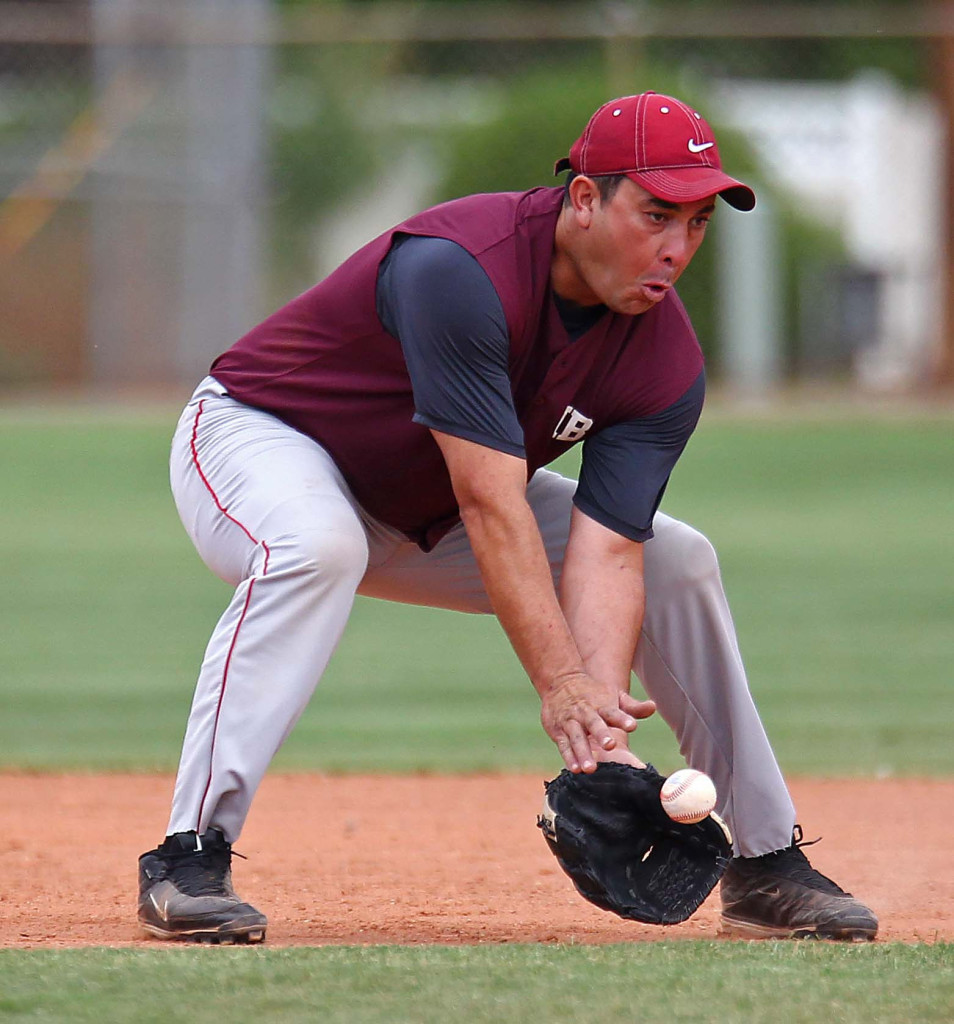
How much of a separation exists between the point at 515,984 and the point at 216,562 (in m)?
1.12

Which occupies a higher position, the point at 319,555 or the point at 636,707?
the point at 319,555

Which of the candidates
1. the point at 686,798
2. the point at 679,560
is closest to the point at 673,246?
the point at 679,560

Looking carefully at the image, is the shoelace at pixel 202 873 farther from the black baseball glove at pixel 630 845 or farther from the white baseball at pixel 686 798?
the white baseball at pixel 686 798

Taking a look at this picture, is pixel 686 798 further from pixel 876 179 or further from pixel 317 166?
pixel 876 179

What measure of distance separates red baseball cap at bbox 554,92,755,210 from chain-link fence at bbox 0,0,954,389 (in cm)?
1321

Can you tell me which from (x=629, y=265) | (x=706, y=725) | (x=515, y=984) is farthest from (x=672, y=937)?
(x=629, y=265)

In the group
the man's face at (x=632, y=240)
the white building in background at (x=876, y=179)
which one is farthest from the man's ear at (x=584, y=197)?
the white building in background at (x=876, y=179)

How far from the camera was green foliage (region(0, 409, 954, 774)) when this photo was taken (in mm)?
6484

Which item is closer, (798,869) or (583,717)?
(583,717)

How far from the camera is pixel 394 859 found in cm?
458

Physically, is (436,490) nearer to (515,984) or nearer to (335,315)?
(335,315)

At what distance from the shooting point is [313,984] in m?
2.83

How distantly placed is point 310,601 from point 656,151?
1019 mm

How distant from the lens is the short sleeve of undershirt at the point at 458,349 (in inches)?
127
